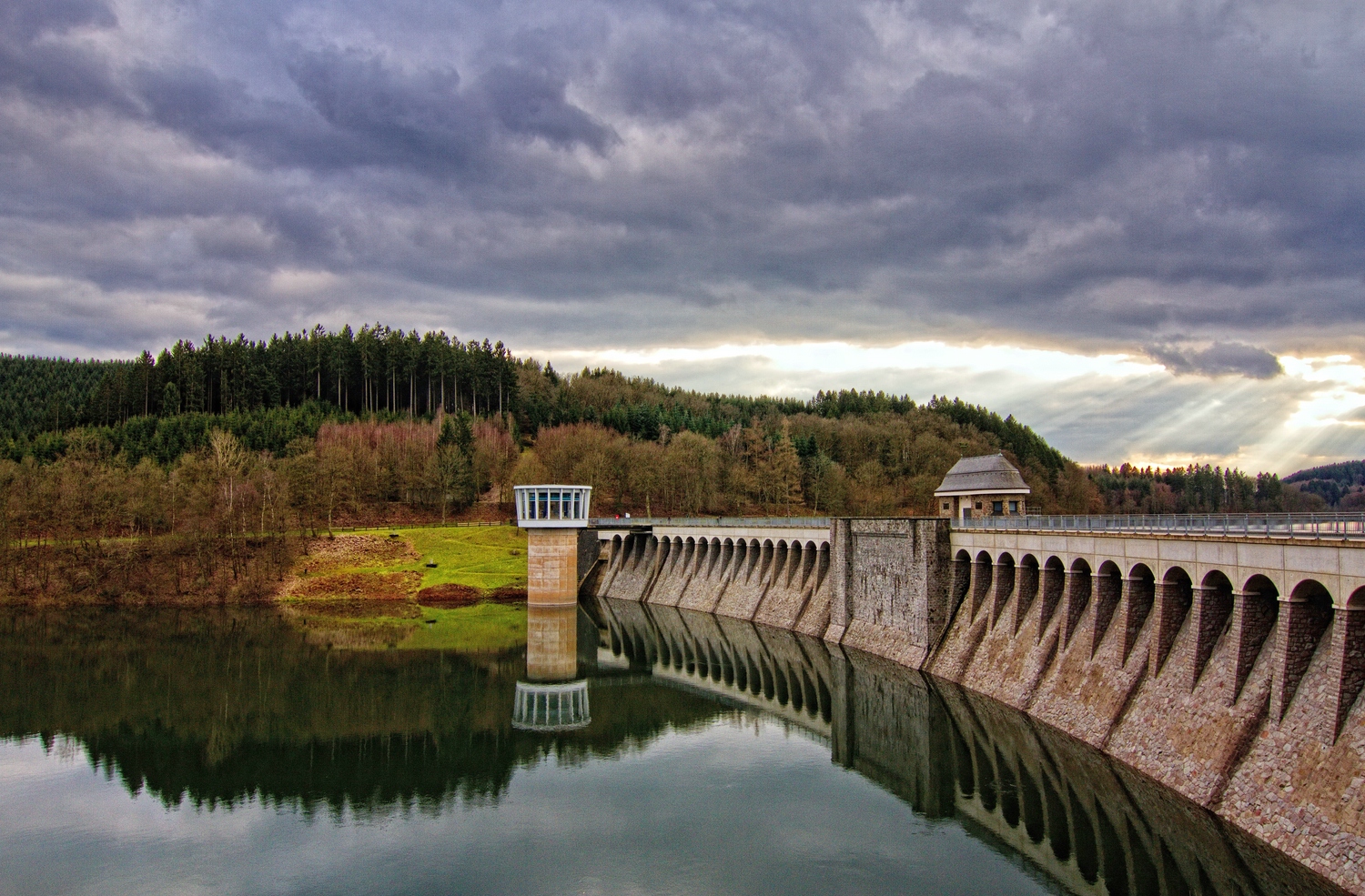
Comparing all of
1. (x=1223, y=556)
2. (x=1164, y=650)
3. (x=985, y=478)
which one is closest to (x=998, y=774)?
(x=1164, y=650)

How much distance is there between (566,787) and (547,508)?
5064cm

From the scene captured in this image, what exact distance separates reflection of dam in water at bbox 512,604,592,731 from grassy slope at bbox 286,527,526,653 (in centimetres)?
235

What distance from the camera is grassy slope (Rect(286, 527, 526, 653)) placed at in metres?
71.4

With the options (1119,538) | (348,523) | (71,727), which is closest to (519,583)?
(348,523)

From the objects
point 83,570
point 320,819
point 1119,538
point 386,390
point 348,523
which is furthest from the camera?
point 386,390

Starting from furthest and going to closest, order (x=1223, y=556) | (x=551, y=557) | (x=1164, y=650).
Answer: (x=551, y=557) → (x=1164, y=650) → (x=1223, y=556)

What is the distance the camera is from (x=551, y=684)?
56.0m

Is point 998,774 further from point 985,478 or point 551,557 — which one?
point 551,557

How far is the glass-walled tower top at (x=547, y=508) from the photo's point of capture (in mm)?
85625

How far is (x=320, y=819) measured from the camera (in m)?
32.2

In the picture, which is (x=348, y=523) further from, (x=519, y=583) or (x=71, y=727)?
(x=71, y=727)

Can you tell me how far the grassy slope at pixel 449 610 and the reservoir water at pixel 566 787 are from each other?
374 inches

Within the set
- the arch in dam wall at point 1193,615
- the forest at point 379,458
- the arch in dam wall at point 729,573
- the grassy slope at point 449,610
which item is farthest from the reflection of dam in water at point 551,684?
the forest at point 379,458

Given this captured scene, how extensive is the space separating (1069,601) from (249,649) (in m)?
57.2
